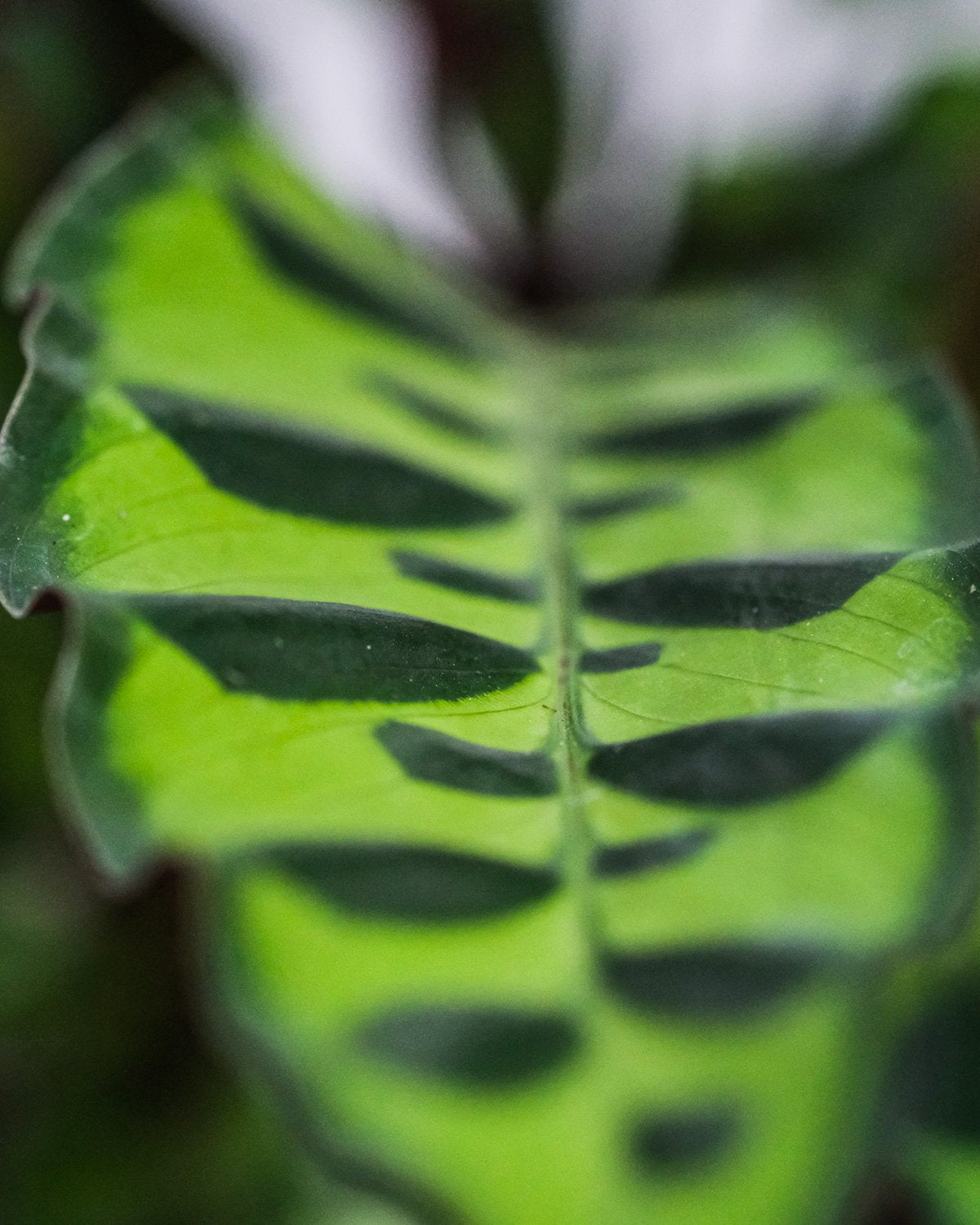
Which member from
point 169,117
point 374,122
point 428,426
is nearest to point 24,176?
point 169,117

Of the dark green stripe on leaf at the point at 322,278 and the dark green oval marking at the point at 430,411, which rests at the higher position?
the dark green stripe on leaf at the point at 322,278

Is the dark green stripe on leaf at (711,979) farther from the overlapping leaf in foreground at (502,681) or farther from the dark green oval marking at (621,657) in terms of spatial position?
the dark green oval marking at (621,657)

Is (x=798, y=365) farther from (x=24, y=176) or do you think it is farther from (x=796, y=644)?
(x=24, y=176)

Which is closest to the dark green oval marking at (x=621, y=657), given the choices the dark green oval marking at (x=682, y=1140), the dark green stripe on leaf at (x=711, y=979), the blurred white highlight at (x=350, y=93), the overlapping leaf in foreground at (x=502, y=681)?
the overlapping leaf in foreground at (x=502, y=681)

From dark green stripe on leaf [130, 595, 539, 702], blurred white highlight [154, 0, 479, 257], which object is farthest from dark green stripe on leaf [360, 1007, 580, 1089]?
blurred white highlight [154, 0, 479, 257]

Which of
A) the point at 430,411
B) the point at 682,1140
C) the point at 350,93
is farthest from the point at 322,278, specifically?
the point at 350,93

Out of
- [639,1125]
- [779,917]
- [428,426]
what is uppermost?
[428,426]

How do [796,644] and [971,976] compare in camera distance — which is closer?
[796,644]
